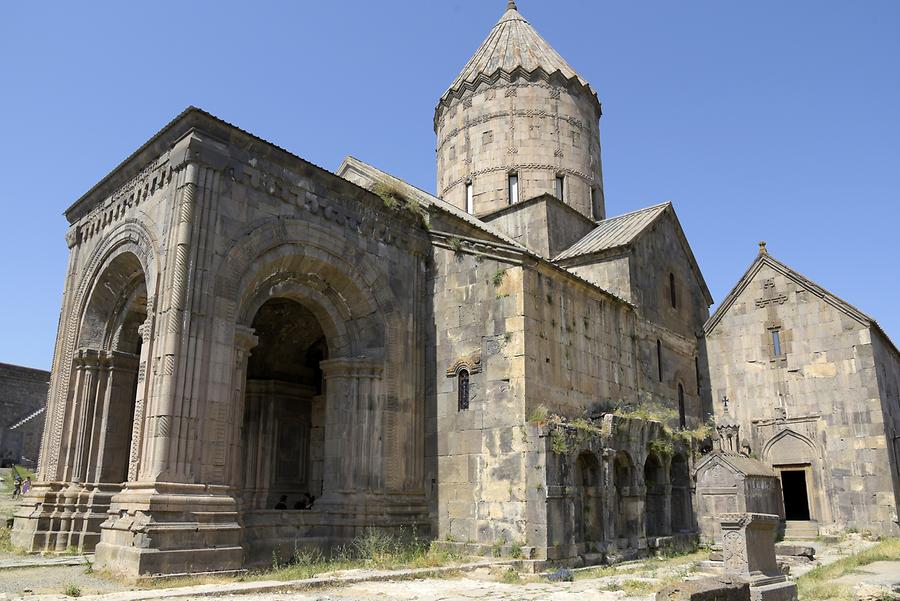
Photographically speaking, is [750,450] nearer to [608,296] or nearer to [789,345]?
[789,345]

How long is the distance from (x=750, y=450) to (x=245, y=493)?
41.0 feet

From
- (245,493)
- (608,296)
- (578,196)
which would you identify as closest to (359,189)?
(608,296)

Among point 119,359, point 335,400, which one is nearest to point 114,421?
point 119,359

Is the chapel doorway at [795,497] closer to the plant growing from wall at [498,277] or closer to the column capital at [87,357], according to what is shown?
the plant growing from wall at [498,277]

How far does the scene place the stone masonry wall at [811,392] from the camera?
54.9 feet

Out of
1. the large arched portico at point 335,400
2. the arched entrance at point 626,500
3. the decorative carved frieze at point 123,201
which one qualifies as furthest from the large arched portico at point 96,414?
the arched entrance at point 626,500

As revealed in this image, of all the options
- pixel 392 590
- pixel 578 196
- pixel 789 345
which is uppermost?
pixel 578 196

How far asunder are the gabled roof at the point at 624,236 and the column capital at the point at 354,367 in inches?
265

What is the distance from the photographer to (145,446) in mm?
9656

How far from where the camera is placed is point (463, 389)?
13023mm

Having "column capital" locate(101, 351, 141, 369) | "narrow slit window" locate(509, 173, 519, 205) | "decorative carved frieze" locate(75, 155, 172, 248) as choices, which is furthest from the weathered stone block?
"narrow slit window" locate(509, 173, 519, 205)

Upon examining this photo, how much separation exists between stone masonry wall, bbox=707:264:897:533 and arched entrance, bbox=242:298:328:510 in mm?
10975

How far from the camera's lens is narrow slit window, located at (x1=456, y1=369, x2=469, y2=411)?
42.2 ft

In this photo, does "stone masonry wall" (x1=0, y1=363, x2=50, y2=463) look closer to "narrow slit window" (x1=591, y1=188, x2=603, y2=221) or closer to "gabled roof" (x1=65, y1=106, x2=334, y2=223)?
"gabled roof" (x1=65, y1=106, x2=334, y2=223)
